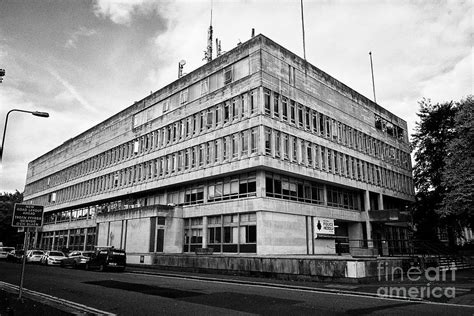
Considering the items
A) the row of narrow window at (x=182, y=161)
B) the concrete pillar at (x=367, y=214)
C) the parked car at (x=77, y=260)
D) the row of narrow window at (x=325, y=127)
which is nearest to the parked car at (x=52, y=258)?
the parked car at (x=77, y=260)

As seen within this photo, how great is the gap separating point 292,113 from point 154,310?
85.9ft

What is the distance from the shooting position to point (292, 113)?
3419 cm

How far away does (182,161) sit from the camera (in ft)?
123

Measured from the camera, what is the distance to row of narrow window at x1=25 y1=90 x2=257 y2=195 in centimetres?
3225

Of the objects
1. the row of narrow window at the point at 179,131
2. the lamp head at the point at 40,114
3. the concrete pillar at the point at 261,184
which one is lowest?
the concrete pillar at the point at 261,184

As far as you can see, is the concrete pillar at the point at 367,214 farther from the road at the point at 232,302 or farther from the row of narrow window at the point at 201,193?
the road at the point at 232,302

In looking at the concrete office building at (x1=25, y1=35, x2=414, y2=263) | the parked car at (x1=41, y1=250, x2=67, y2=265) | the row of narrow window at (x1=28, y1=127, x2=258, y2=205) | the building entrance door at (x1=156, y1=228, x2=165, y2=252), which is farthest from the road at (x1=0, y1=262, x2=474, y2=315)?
the parked car at (x1=41, y1=250, x2=67, y2=265)

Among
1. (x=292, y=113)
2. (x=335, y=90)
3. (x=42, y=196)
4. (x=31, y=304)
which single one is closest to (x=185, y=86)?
(x=292, y=113)

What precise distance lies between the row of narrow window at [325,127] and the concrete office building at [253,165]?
0.12 metres

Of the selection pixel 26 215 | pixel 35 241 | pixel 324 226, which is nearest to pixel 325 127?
pixel 324 226

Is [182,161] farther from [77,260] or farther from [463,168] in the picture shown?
[463,168]

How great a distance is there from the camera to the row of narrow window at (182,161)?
3138 cm

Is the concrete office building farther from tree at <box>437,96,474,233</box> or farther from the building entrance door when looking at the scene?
tree at <box>437,96,474,233</box>

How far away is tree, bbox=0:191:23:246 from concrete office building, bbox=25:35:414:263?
37.1 meters
